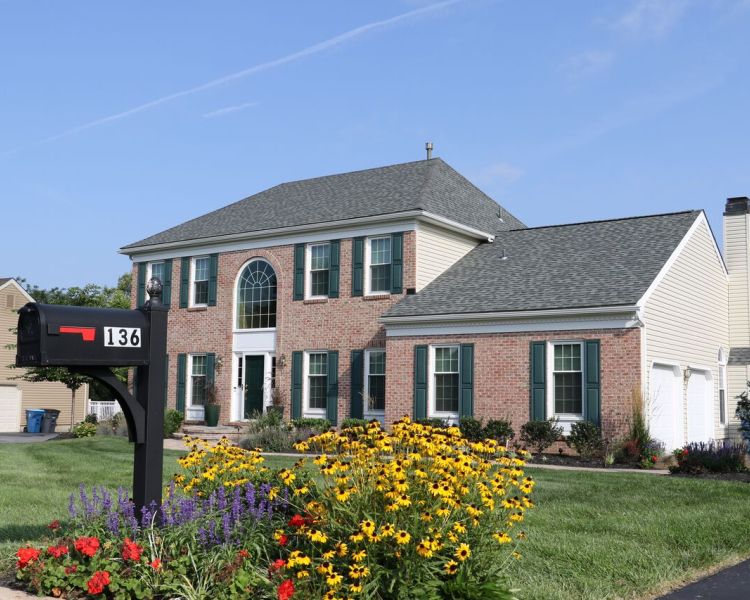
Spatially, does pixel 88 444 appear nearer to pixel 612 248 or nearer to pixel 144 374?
pixel 612 248

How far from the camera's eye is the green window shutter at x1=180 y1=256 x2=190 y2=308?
2841 centimetres

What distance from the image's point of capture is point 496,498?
625cm

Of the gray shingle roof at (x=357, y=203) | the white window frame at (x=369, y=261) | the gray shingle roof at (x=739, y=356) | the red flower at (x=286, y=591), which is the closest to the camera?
the red flower at (x=286, y=591)

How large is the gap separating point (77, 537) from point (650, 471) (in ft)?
42.7

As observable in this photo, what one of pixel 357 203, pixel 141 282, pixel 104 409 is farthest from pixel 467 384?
pixel 104 409

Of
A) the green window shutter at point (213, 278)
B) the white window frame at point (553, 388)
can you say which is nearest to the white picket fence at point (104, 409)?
the green window shutter at point (213, 278)

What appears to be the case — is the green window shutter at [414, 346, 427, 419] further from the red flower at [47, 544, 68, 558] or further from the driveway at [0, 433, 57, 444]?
the red flower at [47, 544, 68, 558]

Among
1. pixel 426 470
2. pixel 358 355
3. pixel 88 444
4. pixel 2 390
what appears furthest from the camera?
pixel 2 390

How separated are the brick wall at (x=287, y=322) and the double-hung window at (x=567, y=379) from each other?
5083 mm

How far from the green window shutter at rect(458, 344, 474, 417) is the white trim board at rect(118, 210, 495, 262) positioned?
4.23 metres

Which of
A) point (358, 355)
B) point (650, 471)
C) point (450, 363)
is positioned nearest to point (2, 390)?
point (358, 355)

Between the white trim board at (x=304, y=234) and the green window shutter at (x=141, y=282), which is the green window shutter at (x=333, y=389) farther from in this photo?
the green window shutter at (x=141, y=282)

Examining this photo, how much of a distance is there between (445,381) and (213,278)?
966cm

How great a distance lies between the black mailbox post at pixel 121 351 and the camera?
6453mm
